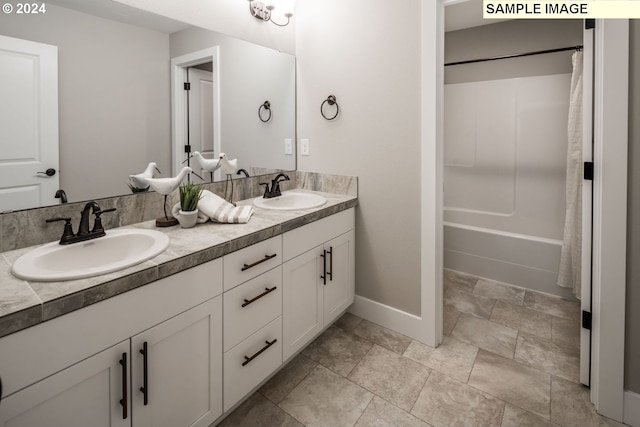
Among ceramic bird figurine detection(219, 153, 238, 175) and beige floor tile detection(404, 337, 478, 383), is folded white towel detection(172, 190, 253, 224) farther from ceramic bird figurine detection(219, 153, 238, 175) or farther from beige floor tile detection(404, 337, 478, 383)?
beige floor tile detection(404, 337, 478, 383)

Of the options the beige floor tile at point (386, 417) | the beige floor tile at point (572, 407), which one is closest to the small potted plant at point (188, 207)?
the beige floor tile at point (386, 417)

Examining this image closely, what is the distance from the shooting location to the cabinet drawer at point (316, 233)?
171 cm

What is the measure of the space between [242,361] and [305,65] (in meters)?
1.92

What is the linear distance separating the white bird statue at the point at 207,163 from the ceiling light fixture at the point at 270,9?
3.16 feet

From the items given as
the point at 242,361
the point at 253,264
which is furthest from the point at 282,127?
the point at 242,361

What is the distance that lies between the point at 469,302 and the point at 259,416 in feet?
5.83

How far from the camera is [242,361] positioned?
145cm

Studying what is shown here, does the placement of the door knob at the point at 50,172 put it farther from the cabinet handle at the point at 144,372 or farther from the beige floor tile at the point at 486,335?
the beige floor tile at the point at 486,335

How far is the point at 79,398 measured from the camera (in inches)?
37.4

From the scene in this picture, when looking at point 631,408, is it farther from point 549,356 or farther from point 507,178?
point 507,178

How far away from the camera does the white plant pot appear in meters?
1.51

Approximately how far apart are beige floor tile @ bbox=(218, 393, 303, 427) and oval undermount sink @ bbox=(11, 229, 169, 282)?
853mm

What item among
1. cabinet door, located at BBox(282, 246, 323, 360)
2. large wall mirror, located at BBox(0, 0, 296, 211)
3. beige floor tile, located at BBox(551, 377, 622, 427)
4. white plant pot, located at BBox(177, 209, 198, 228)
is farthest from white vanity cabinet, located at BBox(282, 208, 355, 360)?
beige floor tile, located at BBox(551, 377, 622, 427)

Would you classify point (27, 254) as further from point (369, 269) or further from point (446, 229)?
point (446, 229)
